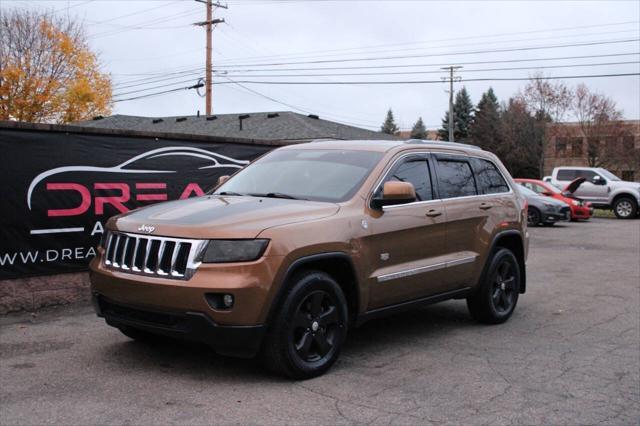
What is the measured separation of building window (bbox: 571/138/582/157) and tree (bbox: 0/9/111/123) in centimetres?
4051

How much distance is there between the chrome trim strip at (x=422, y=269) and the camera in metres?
5.62

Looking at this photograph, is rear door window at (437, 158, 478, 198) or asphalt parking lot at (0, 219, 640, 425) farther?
rear door window at (437, 158, 478, 198)

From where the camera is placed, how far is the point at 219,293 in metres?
4.56

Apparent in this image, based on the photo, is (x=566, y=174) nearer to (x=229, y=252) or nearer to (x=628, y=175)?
(x=229, y=252)

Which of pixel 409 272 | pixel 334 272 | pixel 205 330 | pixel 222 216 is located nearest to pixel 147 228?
pixel 222 216

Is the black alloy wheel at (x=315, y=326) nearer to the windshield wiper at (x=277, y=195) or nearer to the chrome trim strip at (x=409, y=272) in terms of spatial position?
the chrome trim strip at (x=409, y=272)

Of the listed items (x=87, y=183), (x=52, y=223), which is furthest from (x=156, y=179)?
(x=52, y=223)

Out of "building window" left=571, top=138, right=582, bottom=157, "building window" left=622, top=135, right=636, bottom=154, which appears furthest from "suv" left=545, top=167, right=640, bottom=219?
"building window" left=571, top=138, right=582, bottom=157

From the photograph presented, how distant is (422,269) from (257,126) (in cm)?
2263

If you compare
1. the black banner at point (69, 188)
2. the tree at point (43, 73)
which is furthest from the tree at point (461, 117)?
the black banner at point (69, 188)

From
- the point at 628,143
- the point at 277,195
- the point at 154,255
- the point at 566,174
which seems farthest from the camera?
the point at 628,143

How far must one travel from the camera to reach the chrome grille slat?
466 centimetres

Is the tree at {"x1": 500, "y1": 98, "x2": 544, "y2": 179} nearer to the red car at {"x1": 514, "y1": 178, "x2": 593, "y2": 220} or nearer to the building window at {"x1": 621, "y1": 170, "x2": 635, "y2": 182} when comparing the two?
the building window at {"x1": 621, "y1": 170, "x2": 635, "y2": 182}

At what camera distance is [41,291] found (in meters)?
7.35
